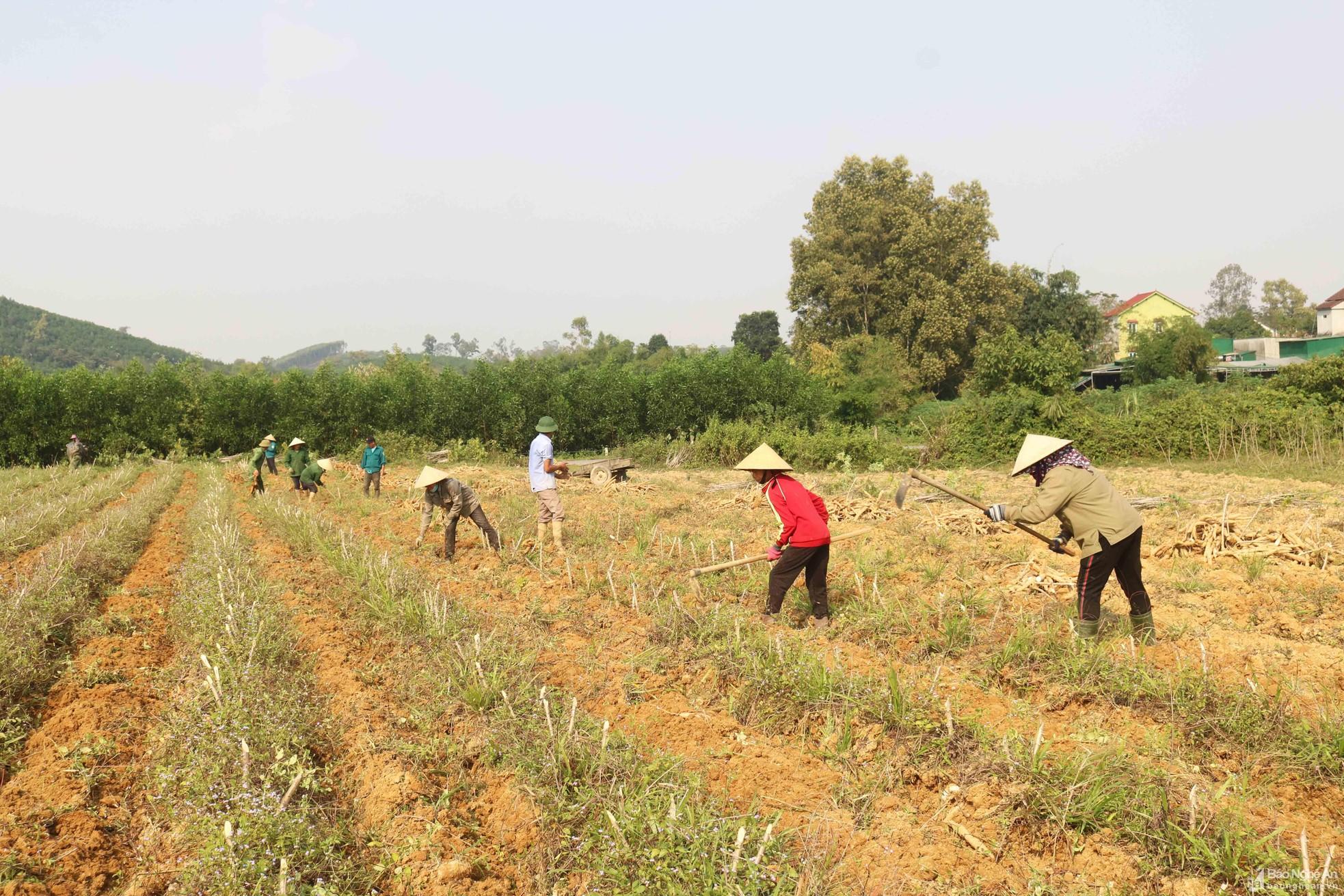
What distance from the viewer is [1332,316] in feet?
151

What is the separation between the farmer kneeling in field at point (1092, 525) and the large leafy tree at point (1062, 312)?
35.2 m

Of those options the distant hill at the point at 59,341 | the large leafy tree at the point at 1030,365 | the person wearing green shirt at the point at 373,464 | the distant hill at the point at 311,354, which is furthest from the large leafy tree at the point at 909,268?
the distant hill at the point at 311,354

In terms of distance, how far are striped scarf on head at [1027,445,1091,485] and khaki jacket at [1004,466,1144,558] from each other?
7 cm

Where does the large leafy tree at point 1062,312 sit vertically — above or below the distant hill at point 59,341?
below

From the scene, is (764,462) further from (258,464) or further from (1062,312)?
(1062,312)

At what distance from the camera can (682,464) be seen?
21.7m

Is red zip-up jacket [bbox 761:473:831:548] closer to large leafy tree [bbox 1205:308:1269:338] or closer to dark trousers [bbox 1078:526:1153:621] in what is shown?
dark trousers [bbox 1078:526:1153:621]

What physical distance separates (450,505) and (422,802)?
5394mm

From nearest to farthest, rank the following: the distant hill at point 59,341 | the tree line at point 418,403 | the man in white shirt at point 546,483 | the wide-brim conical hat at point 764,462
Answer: the wide-brim conical hat at point 764,462
the man in white shirt at point 546,483
the tree line at point 418,403
the distant hill at point 59,341

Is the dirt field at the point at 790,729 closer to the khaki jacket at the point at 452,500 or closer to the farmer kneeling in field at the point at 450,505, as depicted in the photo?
the farmer kneeling in field at the point at 450,505

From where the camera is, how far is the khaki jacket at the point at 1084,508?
17.0 ft

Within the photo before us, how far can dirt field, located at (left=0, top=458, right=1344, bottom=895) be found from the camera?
3135mm

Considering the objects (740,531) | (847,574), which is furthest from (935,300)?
(847,574)

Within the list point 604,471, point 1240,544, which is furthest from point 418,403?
point 1240,544
